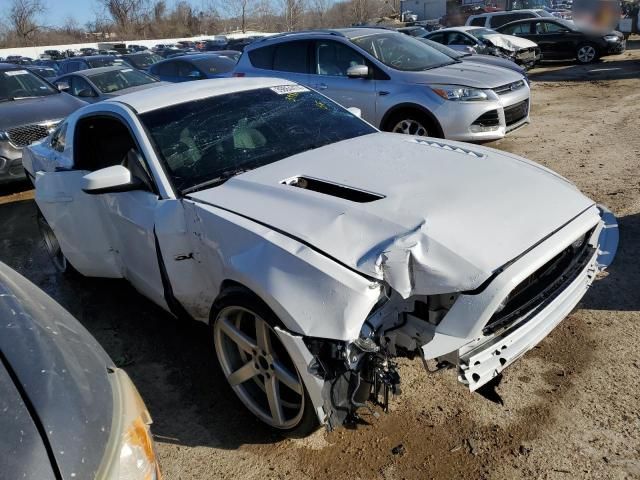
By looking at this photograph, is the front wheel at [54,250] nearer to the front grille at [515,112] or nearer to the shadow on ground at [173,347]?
the shadow on ground at [173,347]

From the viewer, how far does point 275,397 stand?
8.10 ft

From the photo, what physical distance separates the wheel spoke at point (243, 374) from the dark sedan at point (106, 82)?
8.24 metres

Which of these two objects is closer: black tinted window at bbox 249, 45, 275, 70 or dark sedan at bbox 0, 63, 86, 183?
dark sedan at bbox 0, 63, 86, 183

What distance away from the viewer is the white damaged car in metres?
2.06

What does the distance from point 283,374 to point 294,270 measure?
1.80 ft

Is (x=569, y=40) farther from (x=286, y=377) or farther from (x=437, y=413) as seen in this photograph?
(x=286, y=377)

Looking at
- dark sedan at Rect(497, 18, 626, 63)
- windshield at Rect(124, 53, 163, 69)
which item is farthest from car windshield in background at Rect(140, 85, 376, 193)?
dark sedan at Rect(497, 18, 626, 63)

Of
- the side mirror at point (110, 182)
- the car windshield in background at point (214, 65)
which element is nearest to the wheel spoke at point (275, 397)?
the side mirror at point (110, 182)

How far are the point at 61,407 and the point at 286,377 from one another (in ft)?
3.61

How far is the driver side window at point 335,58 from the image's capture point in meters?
7.20

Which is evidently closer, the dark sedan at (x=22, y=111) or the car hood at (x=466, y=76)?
the car hood at (x=466, y=76)

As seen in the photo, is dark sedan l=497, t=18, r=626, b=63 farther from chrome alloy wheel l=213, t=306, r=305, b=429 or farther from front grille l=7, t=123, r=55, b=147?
chrome alloy wheel l=213, t=306, r=305, b=429

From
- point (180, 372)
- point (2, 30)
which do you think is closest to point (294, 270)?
point (180, 372)

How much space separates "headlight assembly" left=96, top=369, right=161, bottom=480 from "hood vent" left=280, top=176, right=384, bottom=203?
134 cm
